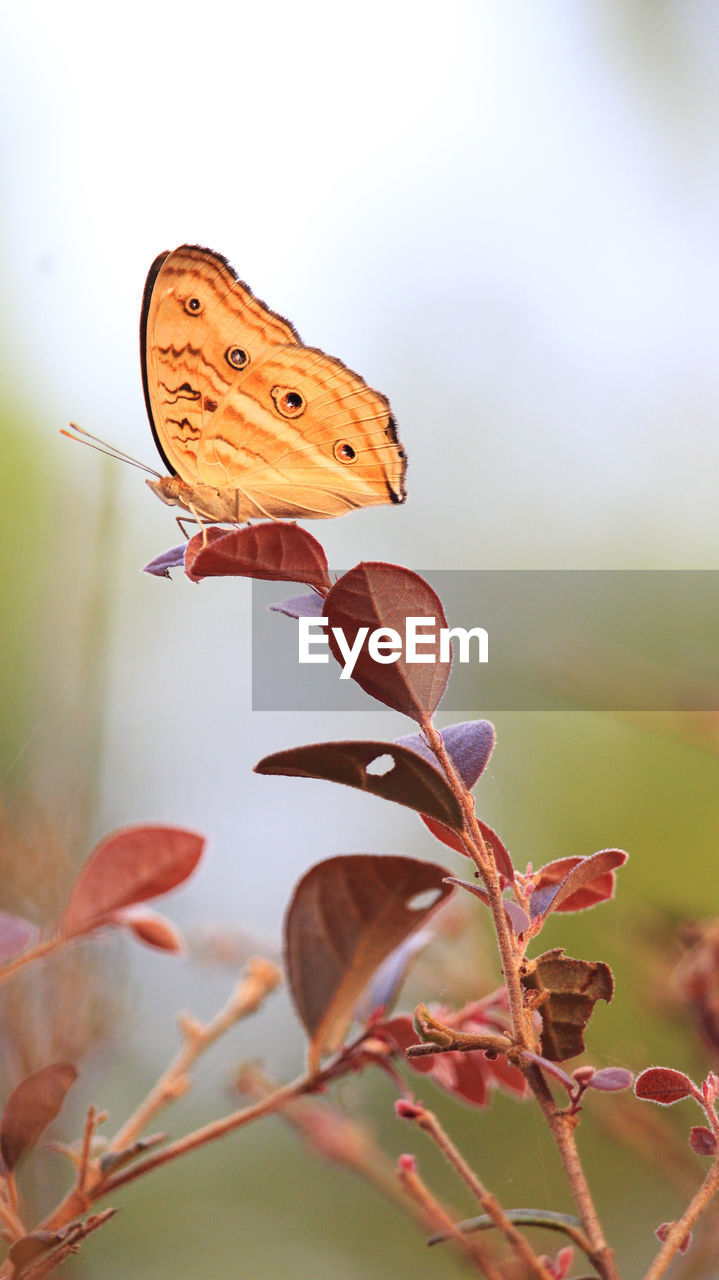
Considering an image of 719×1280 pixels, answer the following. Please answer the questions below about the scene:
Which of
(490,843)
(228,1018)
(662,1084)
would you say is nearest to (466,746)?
(490,843)

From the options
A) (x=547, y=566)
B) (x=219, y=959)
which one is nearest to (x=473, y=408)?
(x=547, y=566)

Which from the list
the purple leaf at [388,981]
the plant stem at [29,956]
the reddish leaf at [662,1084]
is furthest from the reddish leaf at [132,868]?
the reddish leaf at [662,1084]

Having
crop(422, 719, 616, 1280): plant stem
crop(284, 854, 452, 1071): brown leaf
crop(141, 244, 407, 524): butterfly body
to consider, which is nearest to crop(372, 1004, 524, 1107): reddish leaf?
crop(284, 854, 452, 1071): brown leaf

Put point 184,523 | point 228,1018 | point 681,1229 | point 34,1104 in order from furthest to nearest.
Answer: point 184,523
point 228,1018
point 34,1104
point 681,1229

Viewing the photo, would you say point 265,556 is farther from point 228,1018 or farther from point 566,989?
point 228,1018

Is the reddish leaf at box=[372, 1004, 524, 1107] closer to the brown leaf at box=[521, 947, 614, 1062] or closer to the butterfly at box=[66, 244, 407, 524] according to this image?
the brown leaf at box=[521, 947, 614, 1062]

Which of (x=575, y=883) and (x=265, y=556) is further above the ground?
(x=265, y=556)
